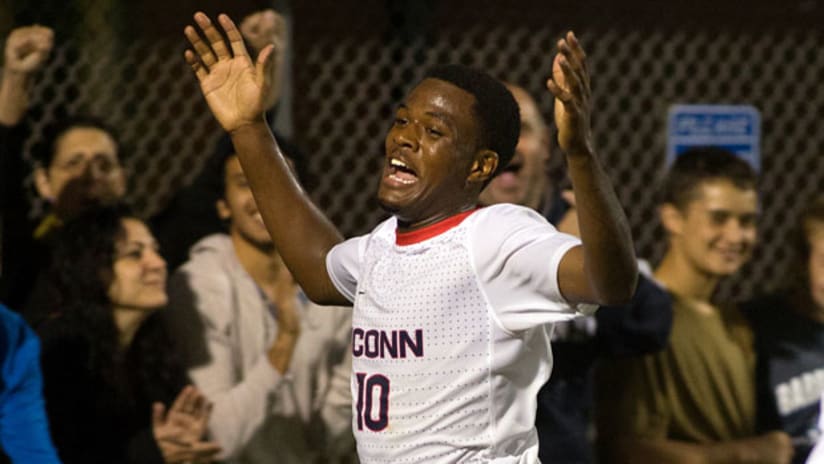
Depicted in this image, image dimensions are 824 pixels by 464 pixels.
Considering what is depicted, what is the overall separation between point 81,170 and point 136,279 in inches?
18.4

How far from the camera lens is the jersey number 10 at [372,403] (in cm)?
323

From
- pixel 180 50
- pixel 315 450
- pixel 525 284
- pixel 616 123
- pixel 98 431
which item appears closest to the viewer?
pixel 525 284

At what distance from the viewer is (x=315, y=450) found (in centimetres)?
481

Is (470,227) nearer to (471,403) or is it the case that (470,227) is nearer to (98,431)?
(471,403)

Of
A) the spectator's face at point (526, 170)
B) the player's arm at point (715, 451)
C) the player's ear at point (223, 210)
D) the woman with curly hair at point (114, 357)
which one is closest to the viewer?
the woman with curly hair at point (114, 357)

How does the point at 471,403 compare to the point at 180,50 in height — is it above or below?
below

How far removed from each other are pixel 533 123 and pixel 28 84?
58.8 inches

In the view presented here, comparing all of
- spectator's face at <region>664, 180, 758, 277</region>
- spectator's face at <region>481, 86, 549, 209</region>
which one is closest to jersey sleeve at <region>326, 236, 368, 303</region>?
spectator's face at <region>481, 86, 549, 209</region>

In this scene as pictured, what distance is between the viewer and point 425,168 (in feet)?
10.6

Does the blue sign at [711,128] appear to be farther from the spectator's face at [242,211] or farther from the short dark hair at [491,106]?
the short dark hair at [491,106]

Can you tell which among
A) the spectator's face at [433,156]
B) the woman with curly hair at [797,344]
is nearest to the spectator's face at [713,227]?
the woman with curly hair at [797,344]

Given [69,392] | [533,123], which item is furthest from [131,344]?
[533,123]

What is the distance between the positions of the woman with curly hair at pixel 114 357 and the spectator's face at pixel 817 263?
1.98m

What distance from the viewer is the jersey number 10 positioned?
127 inches
